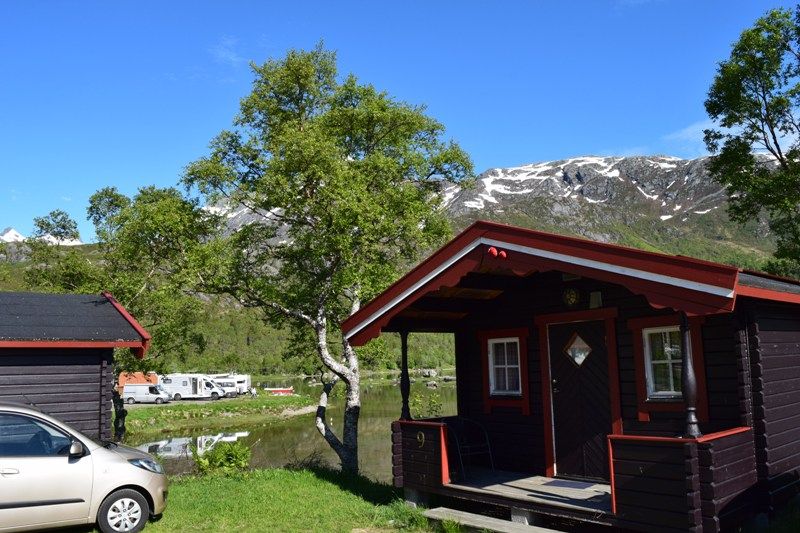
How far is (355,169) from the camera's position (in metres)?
15.4

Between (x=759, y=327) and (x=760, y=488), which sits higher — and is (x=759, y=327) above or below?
above

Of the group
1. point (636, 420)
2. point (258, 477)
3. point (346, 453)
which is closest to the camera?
point (636, 420)

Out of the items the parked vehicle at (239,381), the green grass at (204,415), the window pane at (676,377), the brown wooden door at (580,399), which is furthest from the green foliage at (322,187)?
the parked vehicle at (239,381)

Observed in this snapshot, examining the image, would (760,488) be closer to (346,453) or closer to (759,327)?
(759,327)

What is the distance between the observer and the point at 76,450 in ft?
24.3

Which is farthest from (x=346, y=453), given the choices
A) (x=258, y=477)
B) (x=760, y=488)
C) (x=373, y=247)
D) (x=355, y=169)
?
(x=760, y=488)

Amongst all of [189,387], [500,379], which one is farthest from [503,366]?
[189,387]

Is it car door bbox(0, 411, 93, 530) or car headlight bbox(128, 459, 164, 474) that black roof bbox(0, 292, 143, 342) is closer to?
car door bbox(0, 411, 93, 530)

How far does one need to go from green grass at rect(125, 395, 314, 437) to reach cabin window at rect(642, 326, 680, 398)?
98.4 ft

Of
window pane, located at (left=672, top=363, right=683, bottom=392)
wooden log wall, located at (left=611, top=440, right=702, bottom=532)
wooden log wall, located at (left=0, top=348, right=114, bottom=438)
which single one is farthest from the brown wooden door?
wooden log wall, located at (left=0, top=348, right=114, bottom=438)

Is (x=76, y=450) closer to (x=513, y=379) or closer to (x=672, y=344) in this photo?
(x=513, y=379)

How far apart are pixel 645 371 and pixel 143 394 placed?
45339 millimetres

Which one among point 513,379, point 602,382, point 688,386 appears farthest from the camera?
point 513,379

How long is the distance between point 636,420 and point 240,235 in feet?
33.2
